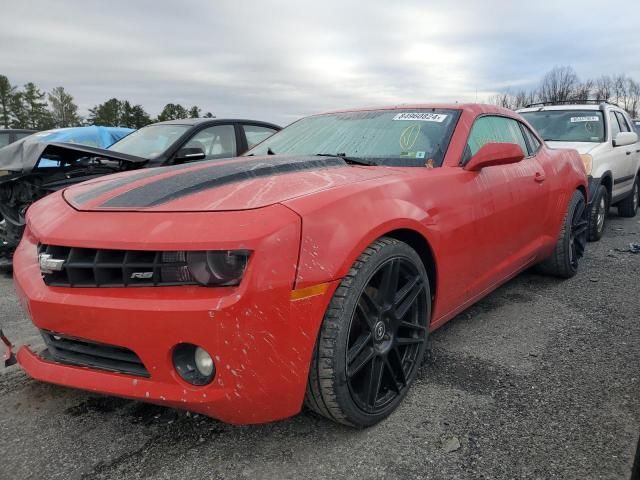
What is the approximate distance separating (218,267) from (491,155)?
1727mm

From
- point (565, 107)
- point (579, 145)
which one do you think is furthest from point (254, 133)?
point (565, 107)

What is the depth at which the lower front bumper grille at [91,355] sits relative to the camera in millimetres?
1698

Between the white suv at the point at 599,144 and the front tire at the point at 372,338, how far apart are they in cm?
422

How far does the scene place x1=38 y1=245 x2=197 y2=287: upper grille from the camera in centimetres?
163

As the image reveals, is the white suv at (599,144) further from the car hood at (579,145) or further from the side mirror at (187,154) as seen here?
the side mirror at (187,154)

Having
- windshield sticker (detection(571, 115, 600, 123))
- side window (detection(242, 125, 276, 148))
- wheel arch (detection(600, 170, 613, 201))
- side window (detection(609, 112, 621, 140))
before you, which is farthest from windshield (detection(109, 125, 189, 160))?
side window (detection(609, 112, 621, 140))

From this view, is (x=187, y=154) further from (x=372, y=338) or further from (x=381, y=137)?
(x=372, y=338)

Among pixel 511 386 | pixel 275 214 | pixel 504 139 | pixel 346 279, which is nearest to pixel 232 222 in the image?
pixel 275 214

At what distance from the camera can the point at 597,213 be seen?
5652 millimetres

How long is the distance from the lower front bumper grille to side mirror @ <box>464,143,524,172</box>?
1.94m

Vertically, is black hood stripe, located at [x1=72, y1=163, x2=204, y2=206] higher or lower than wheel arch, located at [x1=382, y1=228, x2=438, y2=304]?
higher

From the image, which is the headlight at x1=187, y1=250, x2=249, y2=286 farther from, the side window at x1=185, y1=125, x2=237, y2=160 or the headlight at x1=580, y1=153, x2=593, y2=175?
the headlight at x1=580, y1=153, x2=593, y2=175

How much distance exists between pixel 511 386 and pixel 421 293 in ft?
2.12

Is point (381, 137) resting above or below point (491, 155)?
above
